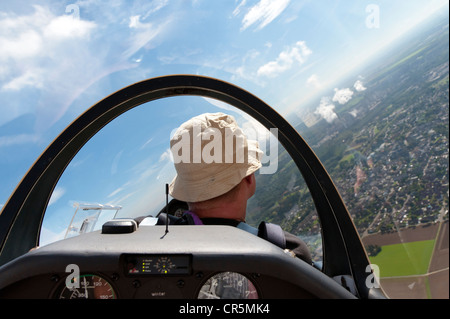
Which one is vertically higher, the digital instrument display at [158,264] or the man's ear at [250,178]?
the man's ear at [250,178]

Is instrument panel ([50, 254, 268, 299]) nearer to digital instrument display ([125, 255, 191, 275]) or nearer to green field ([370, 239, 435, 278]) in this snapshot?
digital instrument display ([125, 255, 191, 275])

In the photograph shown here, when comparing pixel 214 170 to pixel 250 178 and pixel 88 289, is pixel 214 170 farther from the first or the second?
pixel 88 289

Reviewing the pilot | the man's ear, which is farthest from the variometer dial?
the man's ear

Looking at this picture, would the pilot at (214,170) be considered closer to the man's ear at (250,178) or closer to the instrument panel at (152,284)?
the man's ear at (250,178)

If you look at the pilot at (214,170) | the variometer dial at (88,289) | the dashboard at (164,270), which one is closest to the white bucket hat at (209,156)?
the pilot at (214,170)

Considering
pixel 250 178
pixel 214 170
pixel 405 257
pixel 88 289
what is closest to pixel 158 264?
pixel 88 289

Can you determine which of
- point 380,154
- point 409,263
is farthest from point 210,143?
point 380,154
